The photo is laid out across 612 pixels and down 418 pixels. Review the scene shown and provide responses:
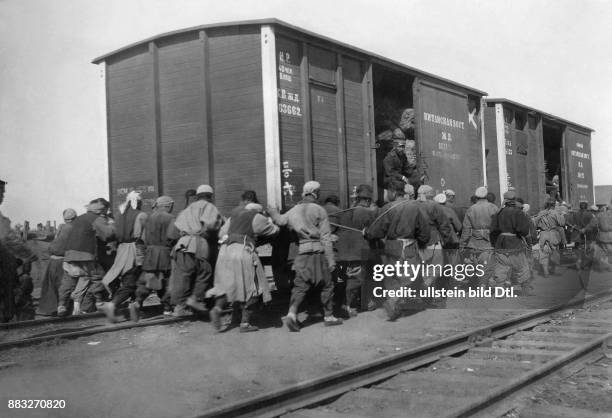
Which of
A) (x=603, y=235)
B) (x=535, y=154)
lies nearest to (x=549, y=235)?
(x=603, y=235)

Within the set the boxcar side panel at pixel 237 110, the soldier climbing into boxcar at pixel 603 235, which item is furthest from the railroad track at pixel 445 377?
the soldier climbing into boxcar at pixel 603 235

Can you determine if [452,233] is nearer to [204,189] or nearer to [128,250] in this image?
[204,189]

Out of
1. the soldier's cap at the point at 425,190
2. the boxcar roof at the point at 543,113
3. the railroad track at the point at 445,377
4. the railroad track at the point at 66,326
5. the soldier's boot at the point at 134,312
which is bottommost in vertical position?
the railroad track at the point at 445,377

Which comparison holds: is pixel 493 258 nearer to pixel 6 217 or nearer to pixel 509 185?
pixel 509 185

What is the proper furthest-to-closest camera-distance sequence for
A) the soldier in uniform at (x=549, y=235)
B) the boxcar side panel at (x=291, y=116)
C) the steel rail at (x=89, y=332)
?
the soldier in uniform at (x=549, y=235)
the boxcar side panel at (x=291, y=116)
the steel rail at (x=89, y=332)

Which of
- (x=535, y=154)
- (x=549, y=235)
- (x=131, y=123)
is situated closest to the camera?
(x=131, y=123)

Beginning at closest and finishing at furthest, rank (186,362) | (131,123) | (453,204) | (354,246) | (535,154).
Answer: (186,362)
(354,246)
(131,123)
(453,204)
(535,154)

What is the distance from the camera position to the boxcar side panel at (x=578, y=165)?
15695mm

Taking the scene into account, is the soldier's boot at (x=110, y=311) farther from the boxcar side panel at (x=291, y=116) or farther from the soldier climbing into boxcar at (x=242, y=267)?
the boxcar side panel at (x=291, y=116)

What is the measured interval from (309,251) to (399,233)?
1206mm

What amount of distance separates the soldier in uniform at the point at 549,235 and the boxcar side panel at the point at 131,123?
25.3 feet

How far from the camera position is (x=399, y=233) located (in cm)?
682

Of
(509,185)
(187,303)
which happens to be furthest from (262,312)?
(509,185)

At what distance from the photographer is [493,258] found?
8.79m
